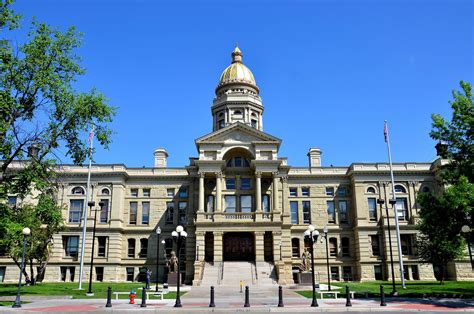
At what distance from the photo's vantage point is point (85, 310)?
21328 millimetres

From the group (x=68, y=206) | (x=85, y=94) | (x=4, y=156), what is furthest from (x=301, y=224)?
(x=4, y=156)

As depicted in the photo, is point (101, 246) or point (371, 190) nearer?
point (101, 246)

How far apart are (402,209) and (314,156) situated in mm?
13503

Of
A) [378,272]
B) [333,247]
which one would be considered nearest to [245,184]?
[333,247]

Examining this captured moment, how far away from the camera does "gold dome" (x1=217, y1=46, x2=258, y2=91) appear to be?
6631 cm

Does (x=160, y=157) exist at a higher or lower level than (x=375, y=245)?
higher

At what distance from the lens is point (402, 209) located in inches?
2095

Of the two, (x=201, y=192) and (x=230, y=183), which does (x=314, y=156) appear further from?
(x=201, y=192)

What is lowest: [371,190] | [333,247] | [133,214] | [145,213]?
[333,247]

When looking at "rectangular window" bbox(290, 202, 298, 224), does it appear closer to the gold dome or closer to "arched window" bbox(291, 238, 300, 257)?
"arched window" bbox(291, 238, 300, 257)

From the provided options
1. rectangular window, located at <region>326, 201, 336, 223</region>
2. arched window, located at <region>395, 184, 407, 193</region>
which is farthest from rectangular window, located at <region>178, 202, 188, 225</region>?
arched window, located at <region>395, 184, 407, 193</region>

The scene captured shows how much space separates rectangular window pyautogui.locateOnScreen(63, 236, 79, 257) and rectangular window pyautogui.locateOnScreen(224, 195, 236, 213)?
61.0 ft

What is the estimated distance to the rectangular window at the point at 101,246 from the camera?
5169 centimetres

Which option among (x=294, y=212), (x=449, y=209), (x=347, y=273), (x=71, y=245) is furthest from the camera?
(x=294, y=212)
